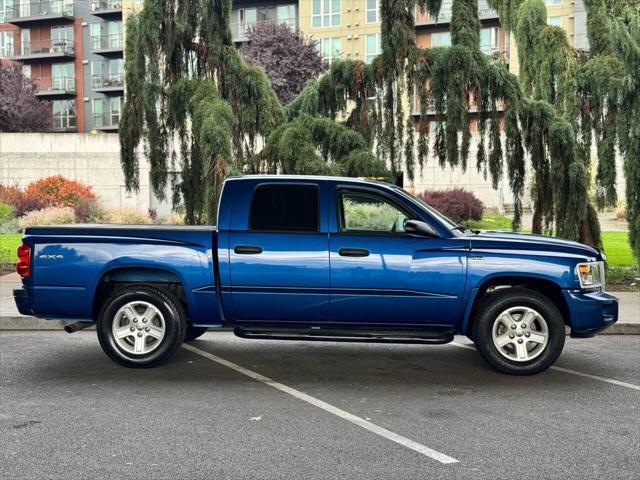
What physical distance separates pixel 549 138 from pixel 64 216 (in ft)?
74.1

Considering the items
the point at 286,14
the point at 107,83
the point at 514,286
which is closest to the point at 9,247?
the point at 514,286

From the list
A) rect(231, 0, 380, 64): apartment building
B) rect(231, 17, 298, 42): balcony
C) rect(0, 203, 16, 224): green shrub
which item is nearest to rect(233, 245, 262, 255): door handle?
rect(0, 203, 16, 224): green shrub

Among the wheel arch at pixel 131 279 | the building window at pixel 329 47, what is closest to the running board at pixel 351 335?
the wheel arch at pixel 131 279

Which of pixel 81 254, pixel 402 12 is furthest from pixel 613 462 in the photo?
pixel 402 12

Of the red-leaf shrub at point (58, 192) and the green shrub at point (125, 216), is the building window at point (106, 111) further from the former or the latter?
the green shrub at point (125, 216)

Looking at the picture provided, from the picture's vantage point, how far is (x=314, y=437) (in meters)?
5.81

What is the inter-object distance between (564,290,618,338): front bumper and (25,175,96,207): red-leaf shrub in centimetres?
3193

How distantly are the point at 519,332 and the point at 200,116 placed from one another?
792 centimetres

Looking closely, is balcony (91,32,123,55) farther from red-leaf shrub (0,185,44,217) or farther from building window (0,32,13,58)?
red-leaf shrub (0,185,44,217)

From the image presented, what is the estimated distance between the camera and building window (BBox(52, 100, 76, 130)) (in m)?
62.6

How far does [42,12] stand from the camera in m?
63.1

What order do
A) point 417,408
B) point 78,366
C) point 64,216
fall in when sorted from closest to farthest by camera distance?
point 417,408, point 78,366, point 64,216

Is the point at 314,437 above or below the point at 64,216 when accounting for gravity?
below

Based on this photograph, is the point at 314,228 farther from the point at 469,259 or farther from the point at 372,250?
the point at 469,259
